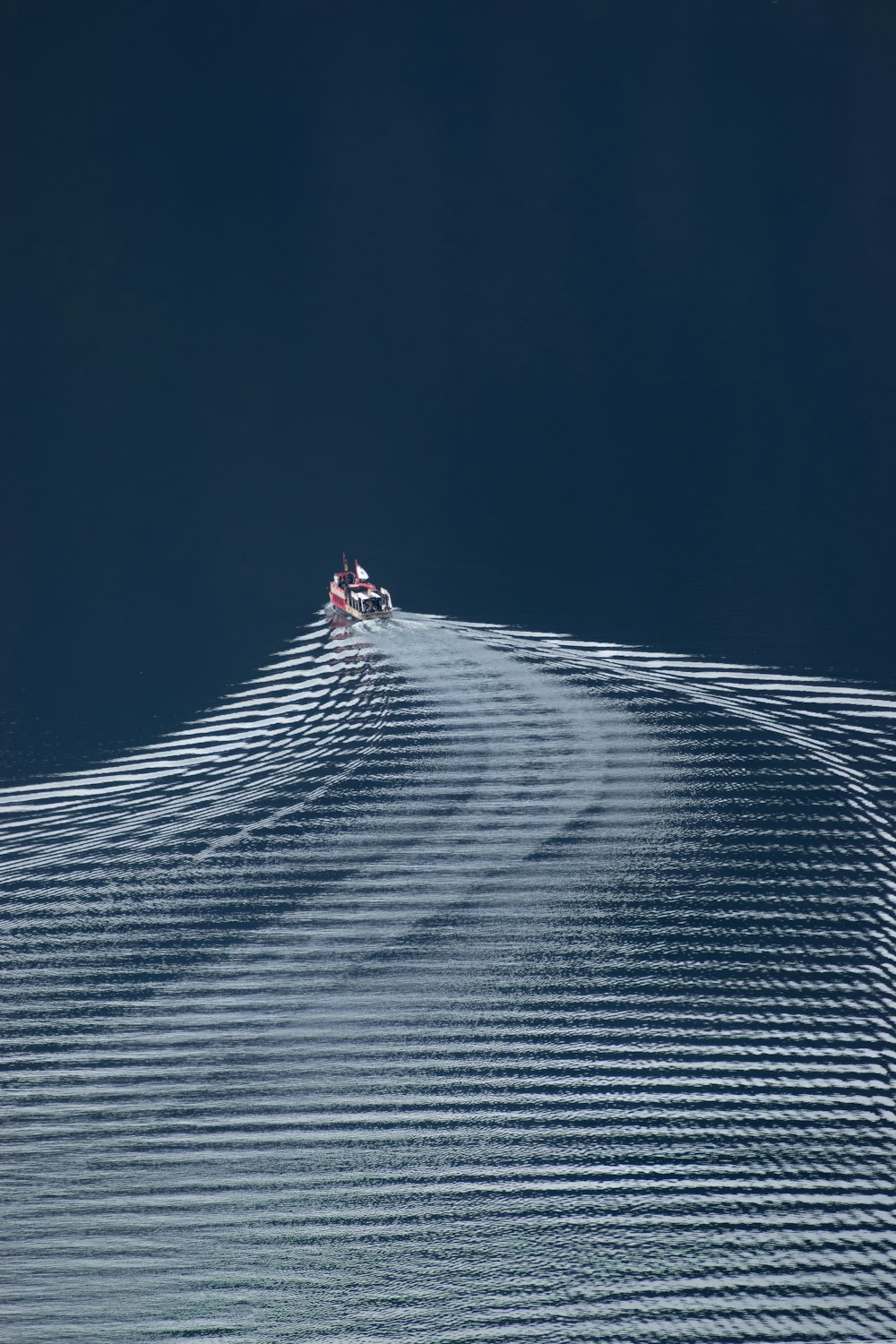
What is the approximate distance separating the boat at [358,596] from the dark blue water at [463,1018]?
0.51 metres

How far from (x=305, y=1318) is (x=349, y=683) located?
253 centimetres

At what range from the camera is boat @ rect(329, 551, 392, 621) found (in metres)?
5.51

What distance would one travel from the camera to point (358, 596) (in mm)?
5504

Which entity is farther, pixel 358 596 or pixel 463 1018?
pixel 358 596

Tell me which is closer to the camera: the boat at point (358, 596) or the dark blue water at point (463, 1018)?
the dark blue water at point (463, 1018)

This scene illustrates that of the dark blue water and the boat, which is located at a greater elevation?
the boat

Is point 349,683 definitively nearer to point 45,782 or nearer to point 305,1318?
point 45,782

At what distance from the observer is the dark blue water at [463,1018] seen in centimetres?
281

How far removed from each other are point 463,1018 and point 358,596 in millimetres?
2290

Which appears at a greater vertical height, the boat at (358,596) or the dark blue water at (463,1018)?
the boat at (358,596)

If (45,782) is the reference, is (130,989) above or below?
below

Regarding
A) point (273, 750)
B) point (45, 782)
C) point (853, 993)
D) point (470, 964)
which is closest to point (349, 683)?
point (273, 750)

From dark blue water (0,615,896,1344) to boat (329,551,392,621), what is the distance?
0.51m

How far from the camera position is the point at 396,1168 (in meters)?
3.04
